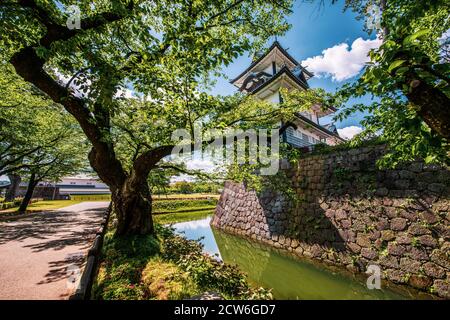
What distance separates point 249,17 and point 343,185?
7176mm

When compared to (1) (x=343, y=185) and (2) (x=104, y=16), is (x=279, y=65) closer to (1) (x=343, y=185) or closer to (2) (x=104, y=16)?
(1) (x=343, y=185)

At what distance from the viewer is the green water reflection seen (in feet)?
18.2

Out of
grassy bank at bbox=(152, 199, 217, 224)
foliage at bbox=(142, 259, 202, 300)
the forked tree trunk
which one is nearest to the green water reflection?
foliage at bbox=(142, 259, 202, 300)

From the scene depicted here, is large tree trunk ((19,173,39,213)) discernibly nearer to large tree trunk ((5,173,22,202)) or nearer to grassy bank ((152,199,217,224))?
Answer: grassy bank ((152,199,217,224))

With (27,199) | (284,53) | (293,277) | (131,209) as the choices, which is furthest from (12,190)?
(284,53)

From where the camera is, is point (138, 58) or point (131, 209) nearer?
point (138, 58)

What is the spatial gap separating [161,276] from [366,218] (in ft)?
23.3

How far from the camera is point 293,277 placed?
679 cm

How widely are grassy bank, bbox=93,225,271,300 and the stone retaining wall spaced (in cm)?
497

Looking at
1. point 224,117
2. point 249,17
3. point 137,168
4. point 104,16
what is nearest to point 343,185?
point 224,117

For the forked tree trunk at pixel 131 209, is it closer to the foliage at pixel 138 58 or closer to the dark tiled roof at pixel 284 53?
the foliage at pixel 138 58

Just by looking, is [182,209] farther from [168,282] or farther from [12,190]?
[12,190]

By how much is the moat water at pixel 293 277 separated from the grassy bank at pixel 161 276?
102 cm
